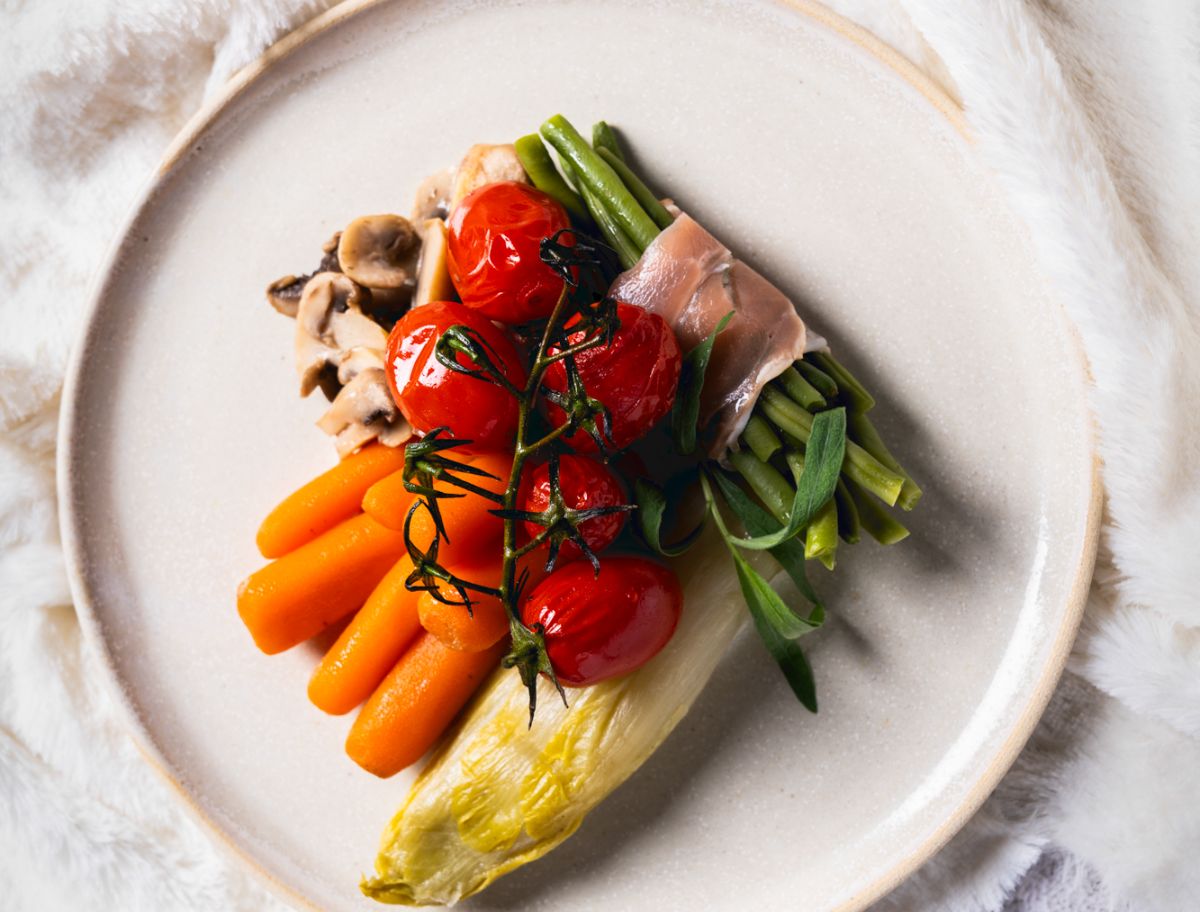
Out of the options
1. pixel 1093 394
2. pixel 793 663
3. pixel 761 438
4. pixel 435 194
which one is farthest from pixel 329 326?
pixel 1093 394

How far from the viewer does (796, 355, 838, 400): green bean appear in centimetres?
173

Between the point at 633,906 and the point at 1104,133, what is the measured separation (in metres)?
1.71

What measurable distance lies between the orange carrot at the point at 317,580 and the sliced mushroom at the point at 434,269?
0.42 meters

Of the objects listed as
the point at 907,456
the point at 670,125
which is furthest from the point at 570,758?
the point at 670,125

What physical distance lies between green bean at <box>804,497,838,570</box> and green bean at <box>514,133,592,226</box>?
661 millimetres

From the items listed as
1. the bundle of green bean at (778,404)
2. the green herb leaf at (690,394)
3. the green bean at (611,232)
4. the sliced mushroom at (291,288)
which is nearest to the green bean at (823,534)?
the bundle of green bean at (778,404)

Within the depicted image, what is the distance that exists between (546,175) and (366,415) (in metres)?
0.53

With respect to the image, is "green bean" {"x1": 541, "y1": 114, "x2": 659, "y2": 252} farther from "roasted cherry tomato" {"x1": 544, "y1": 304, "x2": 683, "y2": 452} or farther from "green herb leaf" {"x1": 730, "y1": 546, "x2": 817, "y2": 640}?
"green herb leaf" {"x1": 730, "y1": 546, "x2": 817, "y2": 640}

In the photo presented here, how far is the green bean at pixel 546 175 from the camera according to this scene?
1.82 metres

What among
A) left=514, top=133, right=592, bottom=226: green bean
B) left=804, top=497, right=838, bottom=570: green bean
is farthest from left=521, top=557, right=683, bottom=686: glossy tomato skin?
left=514, top=133, right=592, bottom=226: green bean

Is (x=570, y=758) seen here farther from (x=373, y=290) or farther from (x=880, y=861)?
(x=373, y=290)

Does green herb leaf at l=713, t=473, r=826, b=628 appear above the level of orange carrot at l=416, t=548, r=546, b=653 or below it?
below

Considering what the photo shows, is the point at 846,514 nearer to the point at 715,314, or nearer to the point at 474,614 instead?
the point at 715,314

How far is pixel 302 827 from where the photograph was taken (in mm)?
1992
